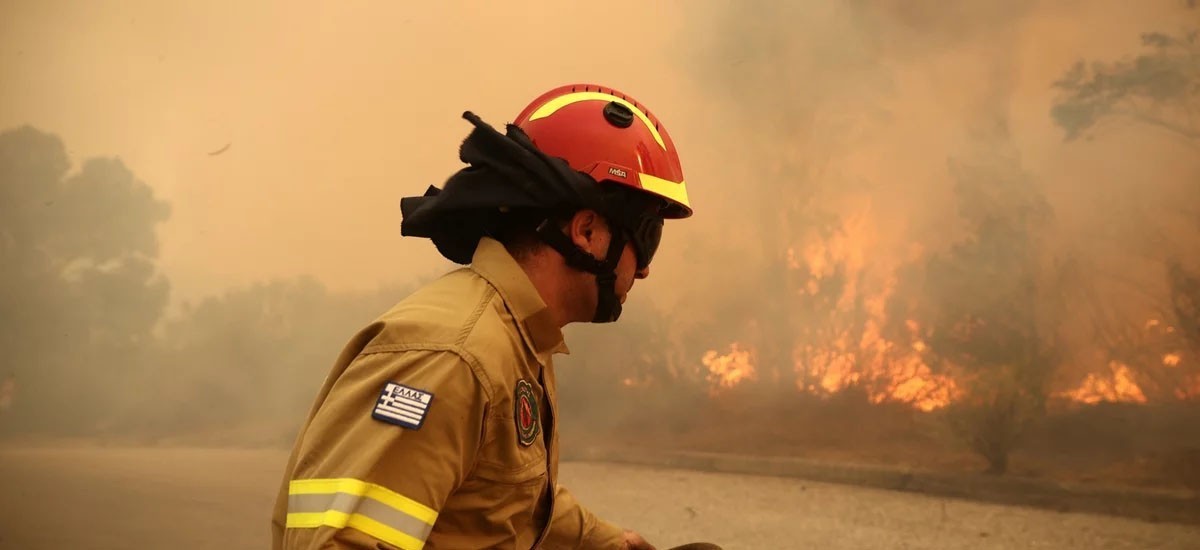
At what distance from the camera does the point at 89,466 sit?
15.3 feet

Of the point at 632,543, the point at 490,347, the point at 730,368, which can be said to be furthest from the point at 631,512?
the point at 490,347

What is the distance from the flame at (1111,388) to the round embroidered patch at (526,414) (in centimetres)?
403

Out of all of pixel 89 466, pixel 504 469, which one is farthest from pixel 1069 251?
pixel 89 466

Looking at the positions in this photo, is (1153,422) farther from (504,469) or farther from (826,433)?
(504,469)

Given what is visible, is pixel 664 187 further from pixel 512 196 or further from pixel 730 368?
pixel 730 368

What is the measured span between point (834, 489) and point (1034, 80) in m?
2.34

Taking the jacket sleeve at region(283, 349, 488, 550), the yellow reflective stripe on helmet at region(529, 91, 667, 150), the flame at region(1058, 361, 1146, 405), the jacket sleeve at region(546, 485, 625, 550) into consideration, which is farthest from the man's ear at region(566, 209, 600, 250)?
the flame at region(1058, 361, 1146, 405)

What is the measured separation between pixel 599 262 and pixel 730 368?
3.75 metres

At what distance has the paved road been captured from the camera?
3.98 m

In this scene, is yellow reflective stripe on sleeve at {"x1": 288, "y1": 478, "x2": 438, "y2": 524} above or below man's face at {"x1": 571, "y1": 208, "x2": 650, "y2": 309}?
below

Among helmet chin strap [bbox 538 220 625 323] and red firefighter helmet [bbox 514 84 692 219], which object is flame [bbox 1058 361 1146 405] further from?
helmet chin strap [bbox 538 220 625 323]

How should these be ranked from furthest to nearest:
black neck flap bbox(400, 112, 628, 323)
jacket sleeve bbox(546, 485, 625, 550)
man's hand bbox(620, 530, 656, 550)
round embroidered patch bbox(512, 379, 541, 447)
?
man's hand bbox(620, 530, 656, 550) → jacket sleeve bbox(546, 485, 625, 550) → black neck flap bbox(400, 112, 628, 323) → round embroidered patch bbox(512, 379, 541, 447)

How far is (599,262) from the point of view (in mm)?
1752

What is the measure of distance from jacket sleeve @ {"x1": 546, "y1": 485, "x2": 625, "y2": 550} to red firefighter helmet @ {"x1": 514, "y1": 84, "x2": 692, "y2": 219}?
2.21ft
